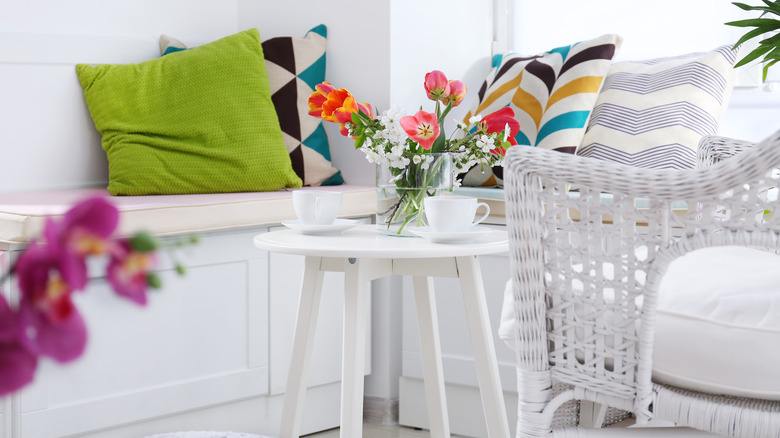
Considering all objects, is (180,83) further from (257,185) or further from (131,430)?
(131,430)

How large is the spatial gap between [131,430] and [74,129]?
951mm

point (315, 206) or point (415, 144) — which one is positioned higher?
point (415, 144)

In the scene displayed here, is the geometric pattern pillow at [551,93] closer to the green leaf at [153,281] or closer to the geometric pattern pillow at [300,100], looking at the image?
the geometric pattern pillow at [300,100]

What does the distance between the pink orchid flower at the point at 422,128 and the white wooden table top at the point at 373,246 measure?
0.18 m

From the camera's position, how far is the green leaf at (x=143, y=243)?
20 centimetres

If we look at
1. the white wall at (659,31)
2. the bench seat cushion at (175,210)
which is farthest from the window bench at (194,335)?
the white wall at (659,31)

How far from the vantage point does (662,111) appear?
85.7 inches

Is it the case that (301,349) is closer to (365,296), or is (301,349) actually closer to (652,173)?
(365,296)

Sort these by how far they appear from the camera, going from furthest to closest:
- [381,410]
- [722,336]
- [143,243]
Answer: [381,410]
[722,336]
[143,243]

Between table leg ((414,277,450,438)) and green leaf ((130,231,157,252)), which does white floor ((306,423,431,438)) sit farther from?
green leaf ((130,231,157,252))

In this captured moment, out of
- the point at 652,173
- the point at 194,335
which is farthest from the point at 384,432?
the point at 652,173

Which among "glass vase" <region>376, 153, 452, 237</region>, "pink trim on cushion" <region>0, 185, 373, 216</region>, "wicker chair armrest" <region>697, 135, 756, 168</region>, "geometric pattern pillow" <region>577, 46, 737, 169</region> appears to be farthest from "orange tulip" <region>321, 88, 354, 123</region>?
"geometric pattern pillow" <region>577, 46, 737, 169</region>

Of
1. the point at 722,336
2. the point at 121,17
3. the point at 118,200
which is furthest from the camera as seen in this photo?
the point at 121,17

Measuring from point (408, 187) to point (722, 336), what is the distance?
737 millimetres
